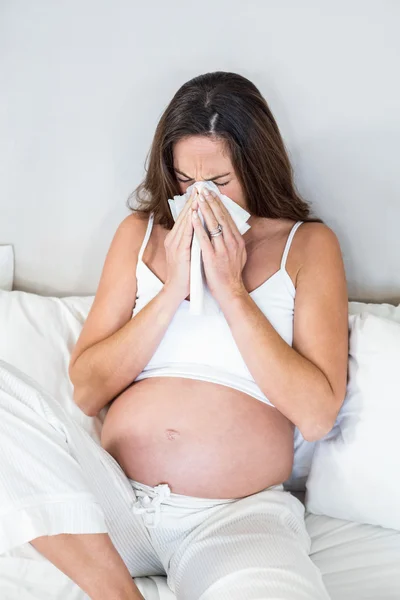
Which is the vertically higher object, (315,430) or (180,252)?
(180,252)

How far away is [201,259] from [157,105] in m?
0.57

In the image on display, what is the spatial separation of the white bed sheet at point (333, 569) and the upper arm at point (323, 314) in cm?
27

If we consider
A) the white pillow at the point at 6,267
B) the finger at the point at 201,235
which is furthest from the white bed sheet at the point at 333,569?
the white pillow at the point at 6,267

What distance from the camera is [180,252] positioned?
4.61 ft

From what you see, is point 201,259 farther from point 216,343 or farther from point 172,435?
point 172,435

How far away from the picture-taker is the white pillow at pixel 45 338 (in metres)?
1.58

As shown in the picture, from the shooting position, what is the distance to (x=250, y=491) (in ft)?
4.42

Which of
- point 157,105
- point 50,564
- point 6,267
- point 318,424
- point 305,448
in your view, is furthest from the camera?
point 6,267

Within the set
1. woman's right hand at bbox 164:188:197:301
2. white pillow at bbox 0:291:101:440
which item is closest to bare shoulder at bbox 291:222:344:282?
woman's right hand at bbox 164:188:197:301

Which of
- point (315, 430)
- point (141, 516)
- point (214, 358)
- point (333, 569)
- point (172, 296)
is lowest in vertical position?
point (333, 569)

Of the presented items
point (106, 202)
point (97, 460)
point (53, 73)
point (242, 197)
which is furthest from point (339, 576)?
point (53, 73)

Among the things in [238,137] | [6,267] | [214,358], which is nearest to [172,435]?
[214,358]

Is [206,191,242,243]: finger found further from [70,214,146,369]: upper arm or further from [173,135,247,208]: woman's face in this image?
[70,214,146,369]: upper arm

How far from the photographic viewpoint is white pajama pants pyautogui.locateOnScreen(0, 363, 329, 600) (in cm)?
102
